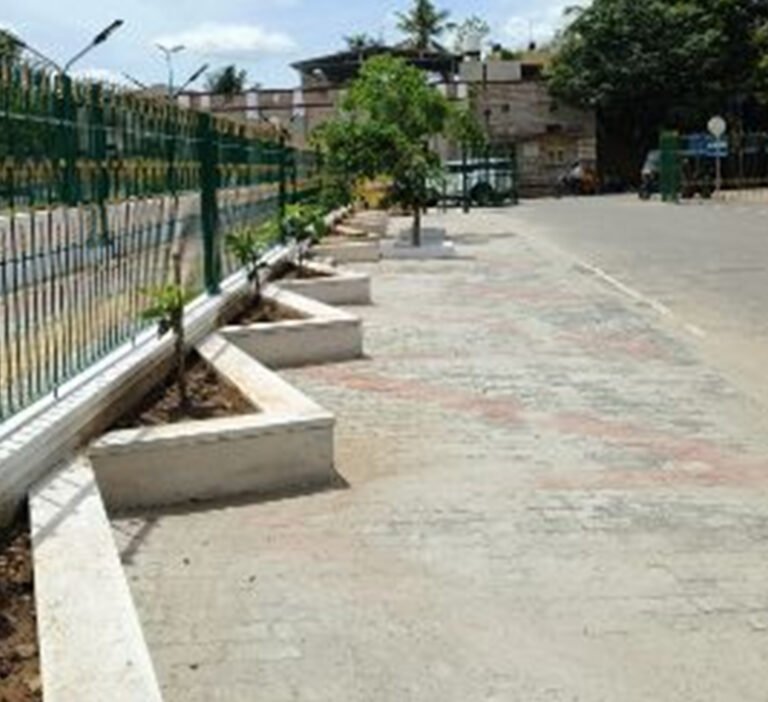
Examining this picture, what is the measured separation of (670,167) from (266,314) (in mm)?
36107

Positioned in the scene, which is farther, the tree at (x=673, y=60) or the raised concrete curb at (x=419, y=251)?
the tree at (x=673, y=60)

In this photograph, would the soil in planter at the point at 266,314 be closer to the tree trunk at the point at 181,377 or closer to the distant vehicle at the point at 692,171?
the tree trunk at the point at 181,377

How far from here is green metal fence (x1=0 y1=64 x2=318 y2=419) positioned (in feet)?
19.8

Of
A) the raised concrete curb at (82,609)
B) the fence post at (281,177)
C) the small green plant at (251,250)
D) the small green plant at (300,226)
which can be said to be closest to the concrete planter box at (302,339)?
the small green plant at (251,250)

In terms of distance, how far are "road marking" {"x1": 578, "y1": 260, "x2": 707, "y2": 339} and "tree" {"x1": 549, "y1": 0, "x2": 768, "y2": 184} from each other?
133 feet

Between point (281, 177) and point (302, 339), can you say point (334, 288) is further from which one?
point (281, 177)

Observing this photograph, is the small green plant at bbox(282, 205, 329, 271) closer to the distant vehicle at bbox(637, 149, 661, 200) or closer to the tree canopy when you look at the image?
the distant vehicle at bbox(637, 149, 661, 200)

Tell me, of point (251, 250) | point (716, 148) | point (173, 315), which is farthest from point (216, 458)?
point (716, 148)

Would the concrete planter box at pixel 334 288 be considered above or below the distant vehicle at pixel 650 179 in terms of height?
below

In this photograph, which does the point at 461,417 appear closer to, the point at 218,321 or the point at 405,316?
the point at 218,321

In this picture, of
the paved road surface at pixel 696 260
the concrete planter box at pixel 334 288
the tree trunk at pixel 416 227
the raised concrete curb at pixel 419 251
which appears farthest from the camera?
the tree trunk at pixel 416 227

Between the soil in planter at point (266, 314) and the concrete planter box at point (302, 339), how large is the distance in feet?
1.26

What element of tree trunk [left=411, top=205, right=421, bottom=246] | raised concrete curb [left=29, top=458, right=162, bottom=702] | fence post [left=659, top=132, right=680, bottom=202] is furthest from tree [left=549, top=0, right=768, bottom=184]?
raised concrete curb [left=29, top=458, right=162, bottom=702]

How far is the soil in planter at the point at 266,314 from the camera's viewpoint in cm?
1177
